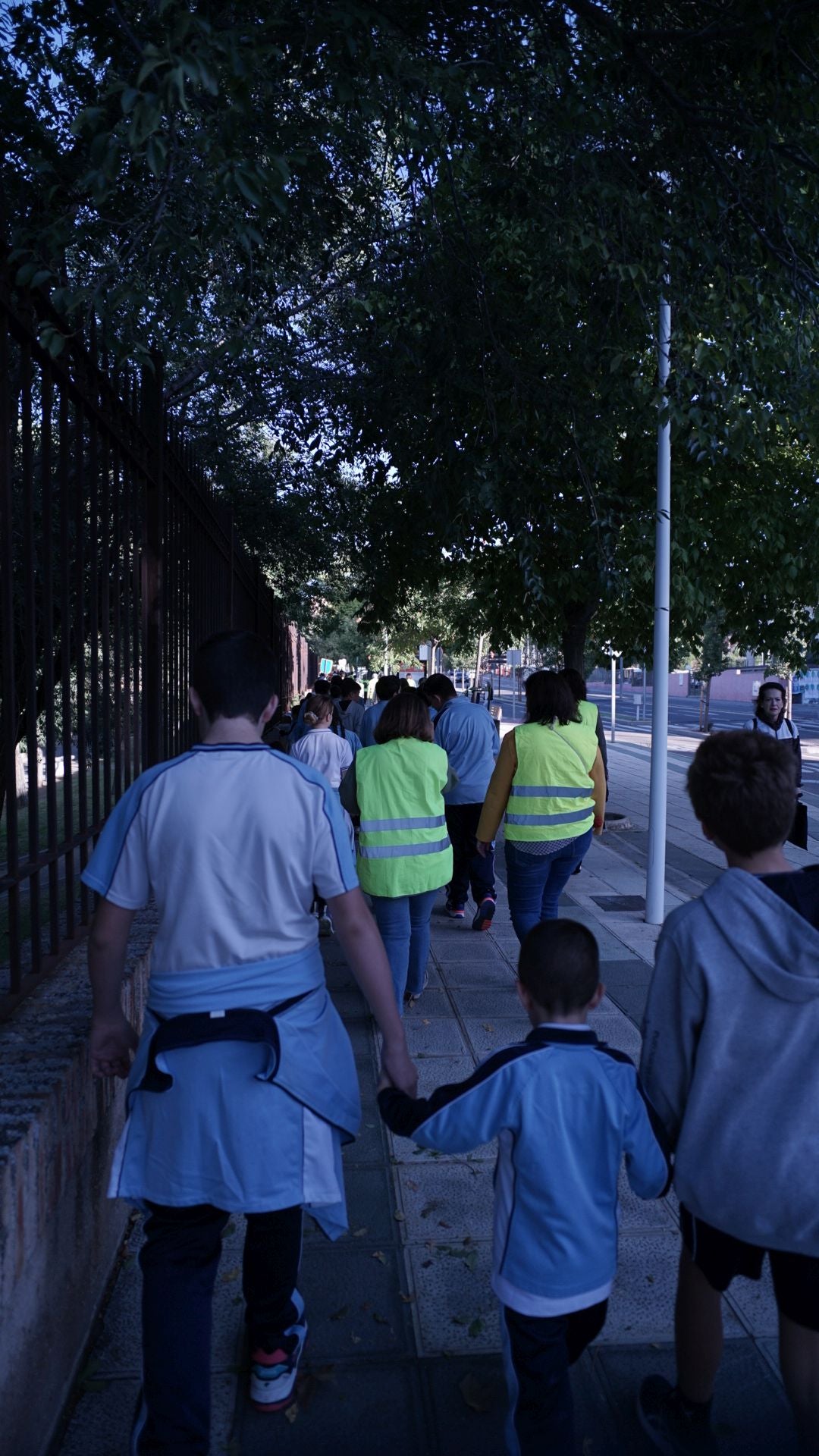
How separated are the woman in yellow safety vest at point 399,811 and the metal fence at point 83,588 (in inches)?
39.2

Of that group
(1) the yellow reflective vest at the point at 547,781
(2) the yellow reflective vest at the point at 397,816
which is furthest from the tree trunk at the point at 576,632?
(2) the yellow reflective vest at the point at 397,816

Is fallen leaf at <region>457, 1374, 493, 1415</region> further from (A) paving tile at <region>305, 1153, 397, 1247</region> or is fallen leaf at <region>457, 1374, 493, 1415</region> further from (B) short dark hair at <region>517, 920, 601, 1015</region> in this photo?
(B) short dark hair at <region>517, 920, 601, 1015</region>

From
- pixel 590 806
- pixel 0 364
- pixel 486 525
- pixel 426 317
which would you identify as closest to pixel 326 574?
pixel 486 525

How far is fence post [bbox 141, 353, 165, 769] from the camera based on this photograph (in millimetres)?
4383

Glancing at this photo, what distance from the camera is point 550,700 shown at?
219 inches

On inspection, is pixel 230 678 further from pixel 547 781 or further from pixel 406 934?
pixel 547 781

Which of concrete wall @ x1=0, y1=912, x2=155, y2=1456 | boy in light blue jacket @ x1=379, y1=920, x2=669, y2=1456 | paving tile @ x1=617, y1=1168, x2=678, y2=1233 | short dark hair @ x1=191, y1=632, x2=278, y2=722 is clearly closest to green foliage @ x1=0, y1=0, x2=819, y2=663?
short dark hair @ x1=191, y1=632, x2=278, y2=722

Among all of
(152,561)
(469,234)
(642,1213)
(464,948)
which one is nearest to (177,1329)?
(642,1213)

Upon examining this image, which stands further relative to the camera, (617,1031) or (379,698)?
(379,698)

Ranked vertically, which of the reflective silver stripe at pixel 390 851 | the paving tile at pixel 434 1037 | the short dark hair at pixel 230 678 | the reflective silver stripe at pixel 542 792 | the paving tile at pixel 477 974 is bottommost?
the paving tile at pixel 477 974

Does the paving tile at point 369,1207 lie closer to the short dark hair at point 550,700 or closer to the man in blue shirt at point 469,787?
the short dark hair at point 550,700

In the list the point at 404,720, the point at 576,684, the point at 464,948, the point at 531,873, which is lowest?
the point at 464,948

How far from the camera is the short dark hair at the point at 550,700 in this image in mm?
5562

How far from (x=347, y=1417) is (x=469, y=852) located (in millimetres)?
5444
